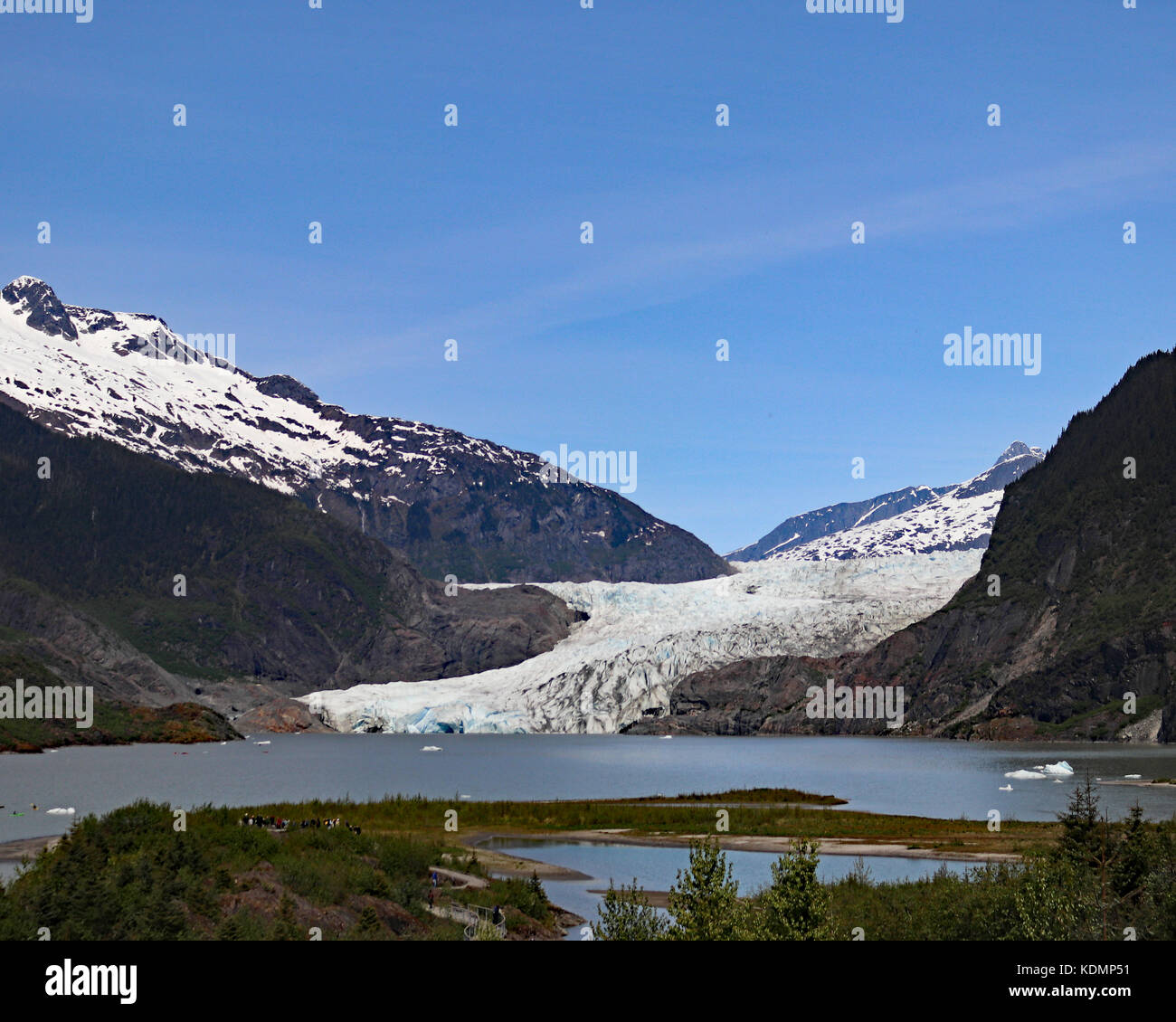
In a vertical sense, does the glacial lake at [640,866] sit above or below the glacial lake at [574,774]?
above

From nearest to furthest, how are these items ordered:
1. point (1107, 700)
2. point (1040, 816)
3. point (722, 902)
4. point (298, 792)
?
point (722, 902) < point (1040, 816) < point (298, 792) < point (1107, 700)

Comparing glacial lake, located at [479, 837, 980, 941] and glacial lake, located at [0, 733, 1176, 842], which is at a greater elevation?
glacial lake, located at [479, 837, 980, 941]

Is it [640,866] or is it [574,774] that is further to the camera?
[574,774]

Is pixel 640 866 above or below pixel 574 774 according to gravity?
above

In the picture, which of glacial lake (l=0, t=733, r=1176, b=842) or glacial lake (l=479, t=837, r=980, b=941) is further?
glacial lake (l=0, t=733, r=1176, b=842)

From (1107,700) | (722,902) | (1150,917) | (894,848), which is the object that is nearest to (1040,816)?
(894,848)

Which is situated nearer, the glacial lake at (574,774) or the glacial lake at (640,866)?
the glacial lake at (640,866)
